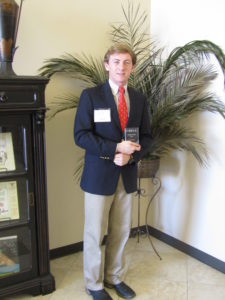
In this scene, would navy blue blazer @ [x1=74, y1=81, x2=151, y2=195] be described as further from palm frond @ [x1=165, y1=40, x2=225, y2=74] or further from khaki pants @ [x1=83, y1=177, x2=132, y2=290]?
palm frond @ [x1=165, y1=40, x2=225, y2=74]

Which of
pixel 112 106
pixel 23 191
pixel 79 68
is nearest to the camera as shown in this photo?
pixel 112 106

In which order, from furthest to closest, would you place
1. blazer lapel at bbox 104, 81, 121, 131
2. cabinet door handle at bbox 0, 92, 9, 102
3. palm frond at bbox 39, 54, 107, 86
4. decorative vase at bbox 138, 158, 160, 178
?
decorative vase at bbox 138, 158, 160, 178, palm frond at bbox 39, 54, 107, 86, blazer lapel at bbox 104, 81, 121, 131, cabinet door handle at bbox 0, 92, 9, 102

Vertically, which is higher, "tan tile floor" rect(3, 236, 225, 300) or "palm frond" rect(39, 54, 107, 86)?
"palm frond" rect(39, 54, 107, 86)

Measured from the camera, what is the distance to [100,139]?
1794mm

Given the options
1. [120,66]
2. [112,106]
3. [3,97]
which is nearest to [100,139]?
[112,106]

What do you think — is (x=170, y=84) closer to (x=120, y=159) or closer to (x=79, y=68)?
(x=79, y=68)

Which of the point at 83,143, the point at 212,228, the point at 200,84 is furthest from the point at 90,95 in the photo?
the point at 212,228

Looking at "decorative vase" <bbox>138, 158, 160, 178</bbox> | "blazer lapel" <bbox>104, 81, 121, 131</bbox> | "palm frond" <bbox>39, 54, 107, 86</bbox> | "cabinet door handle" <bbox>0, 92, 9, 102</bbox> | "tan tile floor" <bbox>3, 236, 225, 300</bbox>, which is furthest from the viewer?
"decorative vase" <bbox>138, 158, 160, 178</bbox>

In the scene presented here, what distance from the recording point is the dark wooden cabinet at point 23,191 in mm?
1806

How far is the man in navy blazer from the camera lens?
5.89 ft

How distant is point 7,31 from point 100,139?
810mm

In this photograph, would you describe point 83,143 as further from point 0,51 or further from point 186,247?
point 186,247

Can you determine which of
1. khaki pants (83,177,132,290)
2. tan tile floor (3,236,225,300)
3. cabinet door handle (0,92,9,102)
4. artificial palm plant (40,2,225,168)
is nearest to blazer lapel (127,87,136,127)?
khaki pants (83,177,132,290)

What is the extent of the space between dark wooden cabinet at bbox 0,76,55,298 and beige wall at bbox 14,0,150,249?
46 cm
